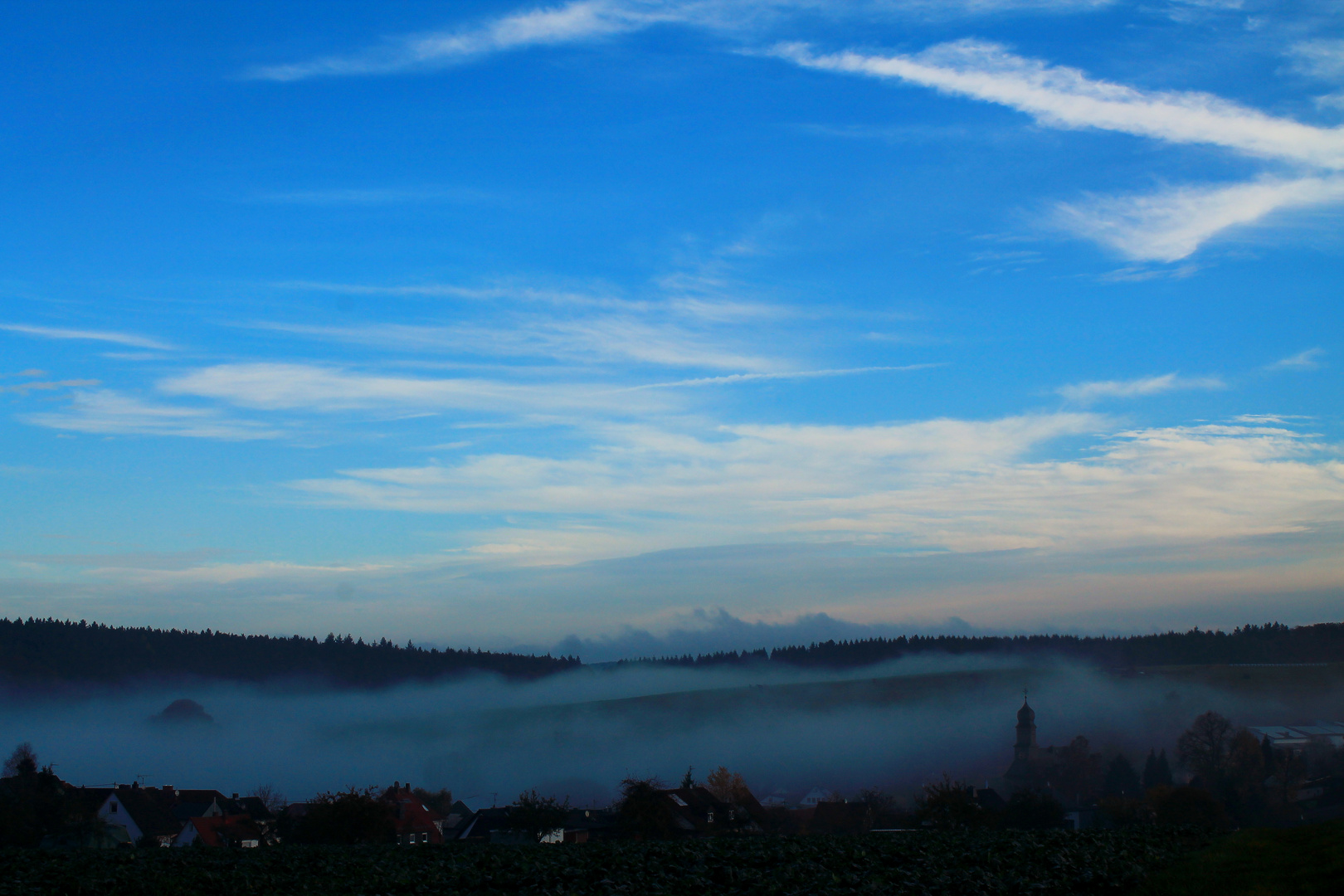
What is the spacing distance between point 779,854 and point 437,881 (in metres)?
13.0

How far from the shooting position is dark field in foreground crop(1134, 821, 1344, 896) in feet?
79.9

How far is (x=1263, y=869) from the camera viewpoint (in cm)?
2975

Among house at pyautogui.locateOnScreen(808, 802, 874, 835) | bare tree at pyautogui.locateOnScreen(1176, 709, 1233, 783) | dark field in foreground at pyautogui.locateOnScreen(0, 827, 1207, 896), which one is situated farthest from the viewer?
bare tree at pyautogui.locateOnScreen(1176, 709, 1233, 783)

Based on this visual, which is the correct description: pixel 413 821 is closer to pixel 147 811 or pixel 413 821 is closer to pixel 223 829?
pixel 223 829

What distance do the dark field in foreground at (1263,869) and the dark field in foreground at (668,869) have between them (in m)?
1.36

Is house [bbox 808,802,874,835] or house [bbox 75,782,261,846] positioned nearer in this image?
house [bbox 75,782,261,846]

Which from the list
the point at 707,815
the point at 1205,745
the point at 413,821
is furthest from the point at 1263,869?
the point at 1205,745

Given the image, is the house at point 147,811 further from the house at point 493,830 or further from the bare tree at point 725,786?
the bare tree at point 725,786

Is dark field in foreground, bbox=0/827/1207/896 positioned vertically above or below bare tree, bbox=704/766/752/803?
above

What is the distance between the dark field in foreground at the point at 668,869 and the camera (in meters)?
30.9

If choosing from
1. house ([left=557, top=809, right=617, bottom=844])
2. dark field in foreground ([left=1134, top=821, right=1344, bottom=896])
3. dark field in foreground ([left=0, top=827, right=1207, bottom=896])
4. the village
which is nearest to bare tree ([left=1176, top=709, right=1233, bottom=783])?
the village

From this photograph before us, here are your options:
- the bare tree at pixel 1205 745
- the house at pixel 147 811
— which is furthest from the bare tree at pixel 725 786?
the bare tree at pixel 1205 745

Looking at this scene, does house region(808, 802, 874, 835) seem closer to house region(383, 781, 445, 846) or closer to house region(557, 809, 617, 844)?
house region(557, 809, 617, 844)

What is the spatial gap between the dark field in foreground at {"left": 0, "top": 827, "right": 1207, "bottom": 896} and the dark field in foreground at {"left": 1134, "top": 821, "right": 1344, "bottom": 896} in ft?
4.47
